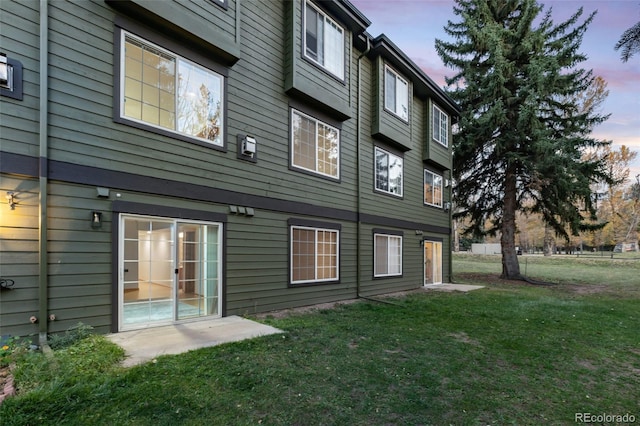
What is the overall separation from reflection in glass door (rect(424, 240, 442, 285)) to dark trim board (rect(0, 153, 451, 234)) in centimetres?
562

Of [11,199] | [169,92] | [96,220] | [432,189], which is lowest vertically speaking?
[96,220]

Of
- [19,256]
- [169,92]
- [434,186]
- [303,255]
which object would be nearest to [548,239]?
[434,186]

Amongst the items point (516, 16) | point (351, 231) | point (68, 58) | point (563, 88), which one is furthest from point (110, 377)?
point (516, 16)

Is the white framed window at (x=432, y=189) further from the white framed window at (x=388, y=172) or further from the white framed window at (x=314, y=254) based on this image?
Result: the white framed window at (x=314, y=254)

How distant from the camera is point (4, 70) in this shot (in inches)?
152

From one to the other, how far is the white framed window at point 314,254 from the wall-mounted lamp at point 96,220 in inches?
150

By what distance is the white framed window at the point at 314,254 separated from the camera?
7539 mm

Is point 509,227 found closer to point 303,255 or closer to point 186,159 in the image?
point 303,255

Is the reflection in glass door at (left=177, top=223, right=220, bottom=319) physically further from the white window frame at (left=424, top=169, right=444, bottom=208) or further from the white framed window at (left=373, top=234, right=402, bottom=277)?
the white window frame at (left=424, top=169, right=444, bottom=208)

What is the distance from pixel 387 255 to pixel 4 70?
956 cm

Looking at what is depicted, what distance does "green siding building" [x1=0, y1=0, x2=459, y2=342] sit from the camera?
4.07m

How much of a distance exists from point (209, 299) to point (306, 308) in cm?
238

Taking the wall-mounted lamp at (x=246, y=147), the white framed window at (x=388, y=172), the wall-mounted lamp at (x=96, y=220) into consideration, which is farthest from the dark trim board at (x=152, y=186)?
the white framed window at (x=388, y=172)

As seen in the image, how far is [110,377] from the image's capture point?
3193 millimetres
